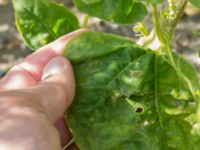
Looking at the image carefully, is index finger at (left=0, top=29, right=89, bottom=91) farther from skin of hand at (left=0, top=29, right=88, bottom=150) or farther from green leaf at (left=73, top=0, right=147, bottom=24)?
green leaf at (left=73, top=0, right=147, bottom=24)

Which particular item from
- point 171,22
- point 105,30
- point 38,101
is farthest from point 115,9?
point 105,30

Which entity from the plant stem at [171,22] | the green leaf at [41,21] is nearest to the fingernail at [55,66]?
the green leaf at [41,21]

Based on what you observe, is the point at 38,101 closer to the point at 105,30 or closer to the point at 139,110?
the point at 139,110

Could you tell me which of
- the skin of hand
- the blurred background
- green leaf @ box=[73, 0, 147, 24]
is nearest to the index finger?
the skin of hand

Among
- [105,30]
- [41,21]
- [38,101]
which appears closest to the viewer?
[38,101]

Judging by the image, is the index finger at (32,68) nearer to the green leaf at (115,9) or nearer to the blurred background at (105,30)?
the green leaf at (115,9)

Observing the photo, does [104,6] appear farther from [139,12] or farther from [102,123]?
[102,123]
